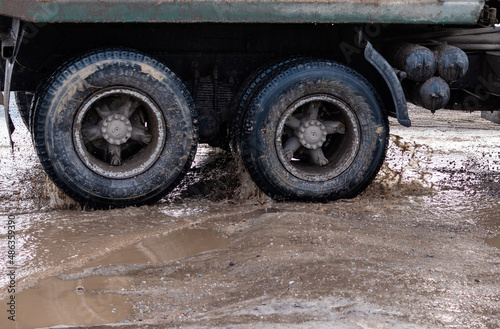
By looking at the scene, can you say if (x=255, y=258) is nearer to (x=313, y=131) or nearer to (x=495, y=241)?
(x=313, y=131)

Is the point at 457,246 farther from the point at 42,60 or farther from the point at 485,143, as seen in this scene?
the point at 485,143

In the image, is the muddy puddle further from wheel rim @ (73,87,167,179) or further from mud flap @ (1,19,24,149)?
mud flap @ (1,19,24,149)

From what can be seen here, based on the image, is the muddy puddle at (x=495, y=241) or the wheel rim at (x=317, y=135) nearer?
the muddy puddle at (x=495, y=241)

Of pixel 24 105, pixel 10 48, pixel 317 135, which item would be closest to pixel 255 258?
pixel 317 135

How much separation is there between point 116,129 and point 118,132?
0.09 ft

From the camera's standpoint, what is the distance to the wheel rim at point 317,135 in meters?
5.34

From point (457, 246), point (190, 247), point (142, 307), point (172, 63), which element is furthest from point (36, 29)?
point (457, 246)

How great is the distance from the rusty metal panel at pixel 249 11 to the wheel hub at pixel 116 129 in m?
0.76

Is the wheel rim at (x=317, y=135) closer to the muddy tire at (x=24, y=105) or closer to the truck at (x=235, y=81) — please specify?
the truck at (x=235, y=81)

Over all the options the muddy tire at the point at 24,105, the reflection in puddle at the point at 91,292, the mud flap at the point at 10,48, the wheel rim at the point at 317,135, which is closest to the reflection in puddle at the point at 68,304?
the reflection in puddle at the point at 91,292

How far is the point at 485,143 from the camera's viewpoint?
8.50m

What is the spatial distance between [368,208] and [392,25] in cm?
151

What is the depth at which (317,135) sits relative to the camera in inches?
212

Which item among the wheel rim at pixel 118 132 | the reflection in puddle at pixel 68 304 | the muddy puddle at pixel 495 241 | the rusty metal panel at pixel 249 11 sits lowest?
the reflection in puddle at pixel 68 304
